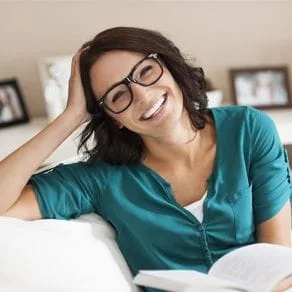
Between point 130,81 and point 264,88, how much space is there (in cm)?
101

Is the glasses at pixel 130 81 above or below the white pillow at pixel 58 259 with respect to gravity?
above

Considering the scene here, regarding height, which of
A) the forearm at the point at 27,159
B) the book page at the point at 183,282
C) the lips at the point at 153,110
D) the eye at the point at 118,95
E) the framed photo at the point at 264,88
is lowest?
the book page at the point at 183,282

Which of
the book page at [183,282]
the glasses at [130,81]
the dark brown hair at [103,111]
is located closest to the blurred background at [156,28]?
the dark brown hair at [103,111]

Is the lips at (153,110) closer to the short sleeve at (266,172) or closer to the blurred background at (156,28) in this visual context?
the short sleeve at (266,172)

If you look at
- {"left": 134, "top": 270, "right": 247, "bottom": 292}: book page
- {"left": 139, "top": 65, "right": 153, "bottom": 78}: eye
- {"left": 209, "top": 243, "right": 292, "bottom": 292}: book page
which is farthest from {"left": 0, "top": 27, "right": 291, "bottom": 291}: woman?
{"left": 134, "top": 270, "right": 247, "bottom": 292}: book page

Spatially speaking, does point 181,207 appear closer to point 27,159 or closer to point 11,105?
point 27,159

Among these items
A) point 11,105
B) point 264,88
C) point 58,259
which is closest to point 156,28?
point 264,88

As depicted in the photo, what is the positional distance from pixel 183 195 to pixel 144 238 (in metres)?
0.15

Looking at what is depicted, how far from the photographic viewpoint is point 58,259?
3.72 feet

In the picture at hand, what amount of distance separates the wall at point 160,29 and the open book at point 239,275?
1.08 meters

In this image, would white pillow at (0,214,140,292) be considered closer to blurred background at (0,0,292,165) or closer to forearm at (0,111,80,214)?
forearm at (0,111,80,214)

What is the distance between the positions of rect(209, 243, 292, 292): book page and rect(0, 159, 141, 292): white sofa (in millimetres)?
288

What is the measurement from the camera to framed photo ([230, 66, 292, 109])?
6.64 feet

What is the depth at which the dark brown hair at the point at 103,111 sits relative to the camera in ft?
3.95
